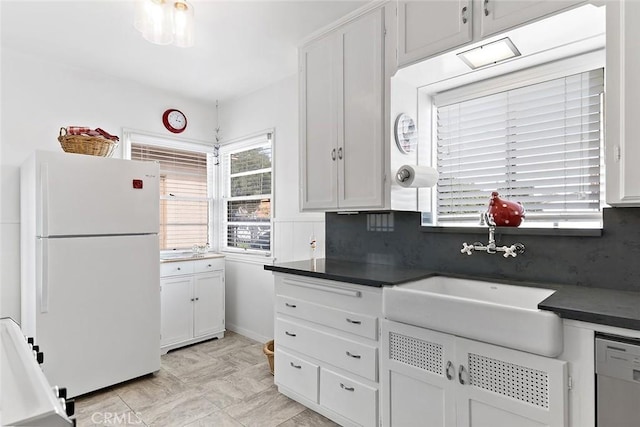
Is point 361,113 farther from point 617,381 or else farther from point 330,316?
point 617,381

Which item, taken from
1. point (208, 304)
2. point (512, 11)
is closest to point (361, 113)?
point (512, 11)

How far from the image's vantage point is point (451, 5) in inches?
76.1

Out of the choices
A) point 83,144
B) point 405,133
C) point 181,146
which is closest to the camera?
point 405,133

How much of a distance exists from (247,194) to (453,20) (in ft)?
8.90

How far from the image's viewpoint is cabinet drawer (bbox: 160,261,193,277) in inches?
134

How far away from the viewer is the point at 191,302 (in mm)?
3598

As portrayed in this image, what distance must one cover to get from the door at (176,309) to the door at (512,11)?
10.5 ft

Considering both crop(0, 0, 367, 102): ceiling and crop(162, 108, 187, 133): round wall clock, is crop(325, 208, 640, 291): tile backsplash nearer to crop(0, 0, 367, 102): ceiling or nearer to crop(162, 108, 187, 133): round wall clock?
crop(0, 0, 367, 102): ceiling

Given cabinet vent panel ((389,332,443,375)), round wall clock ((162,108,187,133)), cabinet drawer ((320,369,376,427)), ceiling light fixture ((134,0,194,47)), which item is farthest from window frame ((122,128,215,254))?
cabinet vent panel ((389,332,443,375))

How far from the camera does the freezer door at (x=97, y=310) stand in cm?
241

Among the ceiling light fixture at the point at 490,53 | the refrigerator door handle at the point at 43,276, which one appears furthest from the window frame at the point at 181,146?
the ceiling light fixture at the point at 490,53

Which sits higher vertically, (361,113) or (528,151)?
(361,113)

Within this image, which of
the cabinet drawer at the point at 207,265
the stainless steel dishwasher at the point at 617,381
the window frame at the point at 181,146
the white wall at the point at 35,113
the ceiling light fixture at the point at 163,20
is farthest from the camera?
the cabinet drawer at the point at 207,265

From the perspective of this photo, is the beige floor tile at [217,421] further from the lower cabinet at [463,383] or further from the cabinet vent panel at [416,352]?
the cabinet vent panel at [416,352]
